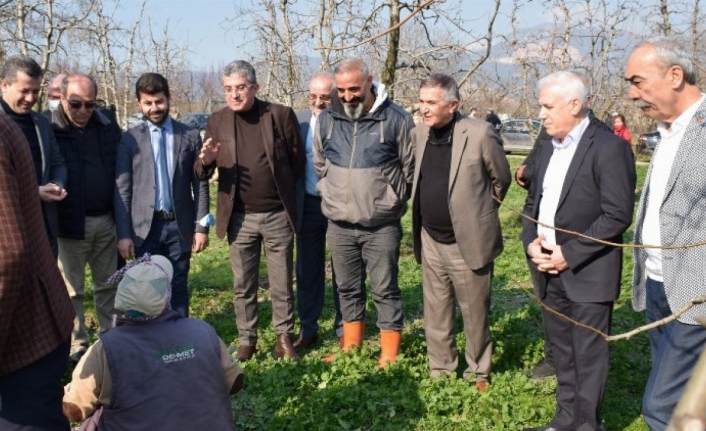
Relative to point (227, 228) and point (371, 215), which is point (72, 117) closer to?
point (227, 228)

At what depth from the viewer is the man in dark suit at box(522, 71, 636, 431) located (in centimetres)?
362

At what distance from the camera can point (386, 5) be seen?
19.7 feet

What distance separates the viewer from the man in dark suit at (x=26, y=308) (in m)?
2.29

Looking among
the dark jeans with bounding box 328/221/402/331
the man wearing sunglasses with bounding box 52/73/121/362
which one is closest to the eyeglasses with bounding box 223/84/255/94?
the man wearing sunglasses with bounding box 52/73/121/362

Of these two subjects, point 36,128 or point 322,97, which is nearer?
point 36,128

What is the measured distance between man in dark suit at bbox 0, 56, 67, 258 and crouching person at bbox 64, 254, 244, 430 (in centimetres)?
196

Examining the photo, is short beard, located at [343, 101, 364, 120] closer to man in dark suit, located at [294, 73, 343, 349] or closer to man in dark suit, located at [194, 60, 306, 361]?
man in dark suit, located at [194, 60, 306, 361]

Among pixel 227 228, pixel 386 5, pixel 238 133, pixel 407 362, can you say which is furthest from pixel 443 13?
pixel 407 362

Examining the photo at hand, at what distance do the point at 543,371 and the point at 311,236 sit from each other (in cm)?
205

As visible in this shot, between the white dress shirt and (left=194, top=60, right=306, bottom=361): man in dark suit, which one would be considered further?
(left=194, top=60, right=306, bottom=361): man in dark suit

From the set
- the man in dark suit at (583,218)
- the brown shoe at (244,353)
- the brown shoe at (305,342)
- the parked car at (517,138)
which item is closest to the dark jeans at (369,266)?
the brown shoe at (305,342)

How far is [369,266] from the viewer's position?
5.00 m

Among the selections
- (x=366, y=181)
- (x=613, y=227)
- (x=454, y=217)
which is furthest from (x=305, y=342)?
(x=613, y=227)

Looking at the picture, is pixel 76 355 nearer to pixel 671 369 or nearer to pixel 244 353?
pixel 244 353
